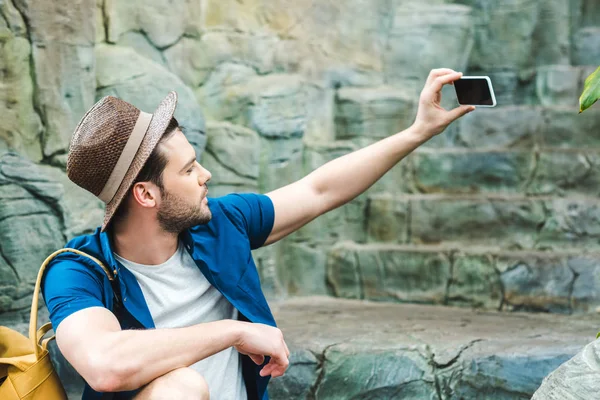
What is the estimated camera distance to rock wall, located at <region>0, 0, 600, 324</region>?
13.1ft

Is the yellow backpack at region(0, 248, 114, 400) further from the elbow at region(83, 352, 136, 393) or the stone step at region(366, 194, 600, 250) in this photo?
the stone step at region(366, 194, 600, 250)

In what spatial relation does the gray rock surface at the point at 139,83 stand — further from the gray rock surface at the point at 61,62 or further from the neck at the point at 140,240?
the neck at the point at 140,240

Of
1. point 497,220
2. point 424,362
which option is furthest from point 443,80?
point 497,220

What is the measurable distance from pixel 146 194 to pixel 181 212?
11 cm

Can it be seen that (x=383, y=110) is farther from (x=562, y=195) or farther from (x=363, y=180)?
(x=363, y=180)

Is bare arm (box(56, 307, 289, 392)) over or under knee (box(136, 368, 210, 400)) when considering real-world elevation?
over

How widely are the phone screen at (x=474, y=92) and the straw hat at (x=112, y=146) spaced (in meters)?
0.78

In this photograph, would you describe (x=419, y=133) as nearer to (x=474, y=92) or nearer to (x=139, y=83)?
(x=474, y=92)

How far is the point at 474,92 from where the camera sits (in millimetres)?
2311

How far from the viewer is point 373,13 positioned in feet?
18.8

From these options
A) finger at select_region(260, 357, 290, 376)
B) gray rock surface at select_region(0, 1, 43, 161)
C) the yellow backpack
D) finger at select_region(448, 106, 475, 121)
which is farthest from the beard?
gray rock surface at select_region(0, 1, 43, 161)

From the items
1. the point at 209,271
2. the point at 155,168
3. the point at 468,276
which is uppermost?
the point at 155,168

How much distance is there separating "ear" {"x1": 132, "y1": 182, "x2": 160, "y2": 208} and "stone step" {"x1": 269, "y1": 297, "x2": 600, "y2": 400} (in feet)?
5.46

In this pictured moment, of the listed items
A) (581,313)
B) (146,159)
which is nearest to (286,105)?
(581,313)
